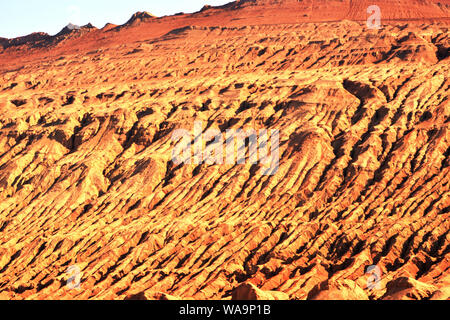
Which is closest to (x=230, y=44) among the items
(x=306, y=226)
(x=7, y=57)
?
(x=306, y=226)

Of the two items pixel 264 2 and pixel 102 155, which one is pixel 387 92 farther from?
pixel 264 2

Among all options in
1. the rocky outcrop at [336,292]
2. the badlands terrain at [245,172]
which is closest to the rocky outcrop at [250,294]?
the badlands terrain at [245,172]

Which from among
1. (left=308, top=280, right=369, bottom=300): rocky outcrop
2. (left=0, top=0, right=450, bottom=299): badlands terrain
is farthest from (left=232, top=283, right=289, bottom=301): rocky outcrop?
(left=308, top=280, right=369, bottom=300): rocky outcrop

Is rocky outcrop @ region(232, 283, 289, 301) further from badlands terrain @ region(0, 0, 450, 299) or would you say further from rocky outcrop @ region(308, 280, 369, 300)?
rocky outcrop @ region(308, 280, 369, 300)

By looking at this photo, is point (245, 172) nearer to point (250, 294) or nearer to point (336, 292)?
point (250, 294)

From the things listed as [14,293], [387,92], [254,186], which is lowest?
[14,293]

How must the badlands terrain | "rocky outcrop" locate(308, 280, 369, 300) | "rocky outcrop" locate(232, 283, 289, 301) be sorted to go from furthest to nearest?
the badlands terrain < "rocky outcrop" locate(232, 283, 289, 301) < "rocky outcrop" locate(308, 280, 369, 300)

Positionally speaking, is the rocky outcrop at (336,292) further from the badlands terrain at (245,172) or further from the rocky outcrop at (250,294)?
the rocky outcrop at (250,294)

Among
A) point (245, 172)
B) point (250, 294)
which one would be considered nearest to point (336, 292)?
point (250, 294)
